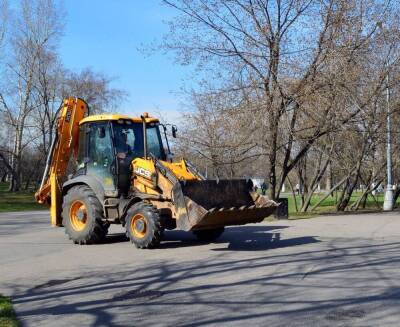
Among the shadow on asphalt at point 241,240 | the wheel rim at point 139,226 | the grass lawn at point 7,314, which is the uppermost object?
the wheel rim at point 139,226

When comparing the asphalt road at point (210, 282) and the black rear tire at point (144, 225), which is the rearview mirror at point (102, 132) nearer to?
the black rear tire at point (144, 225)

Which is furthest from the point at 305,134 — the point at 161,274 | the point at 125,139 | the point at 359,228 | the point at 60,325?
the point at 60,325

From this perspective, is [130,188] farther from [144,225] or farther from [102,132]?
[102,132]

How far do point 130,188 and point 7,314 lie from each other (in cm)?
702

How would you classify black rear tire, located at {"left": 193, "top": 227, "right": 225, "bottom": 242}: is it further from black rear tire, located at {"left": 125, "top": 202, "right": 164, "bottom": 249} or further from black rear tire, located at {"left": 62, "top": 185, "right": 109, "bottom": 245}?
black rear tire, located at {"left": 62, "top": 185, "right": 109, "bottom": 245}

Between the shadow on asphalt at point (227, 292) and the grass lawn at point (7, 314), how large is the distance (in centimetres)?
19

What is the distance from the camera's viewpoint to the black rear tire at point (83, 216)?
1414 centimetres

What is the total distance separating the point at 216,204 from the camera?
13117 millimetres

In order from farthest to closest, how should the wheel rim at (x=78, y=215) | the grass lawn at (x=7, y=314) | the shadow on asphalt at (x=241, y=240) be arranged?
the wheel rim at (x=78, y=215)
the shadow on asphalt at (x=241, y=240)
the grass lawn at (x=7, y=314)

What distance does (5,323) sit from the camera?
6.64 metres

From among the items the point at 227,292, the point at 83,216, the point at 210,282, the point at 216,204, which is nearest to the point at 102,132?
the point at 83,216

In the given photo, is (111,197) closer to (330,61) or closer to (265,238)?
(265,238)

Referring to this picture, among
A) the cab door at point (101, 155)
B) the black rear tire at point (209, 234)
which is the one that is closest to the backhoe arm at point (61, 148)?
the cab door at point (101, 155)

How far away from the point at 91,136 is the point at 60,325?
8504mm
